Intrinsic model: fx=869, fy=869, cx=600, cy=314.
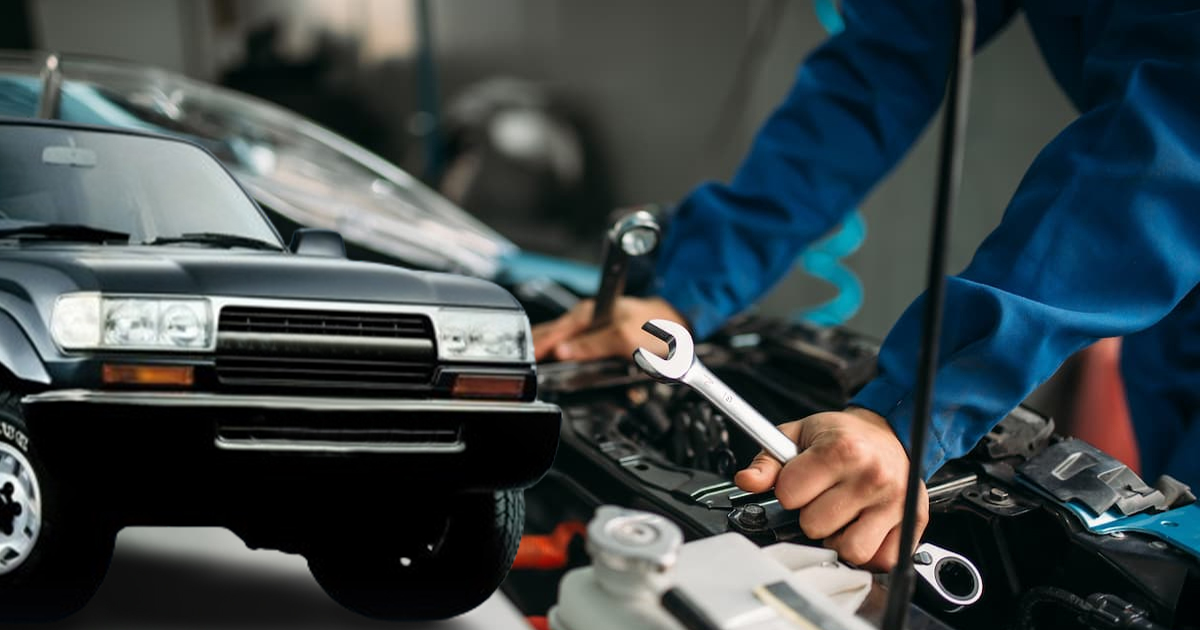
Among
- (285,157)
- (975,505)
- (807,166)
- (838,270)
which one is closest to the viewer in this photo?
(975,505)

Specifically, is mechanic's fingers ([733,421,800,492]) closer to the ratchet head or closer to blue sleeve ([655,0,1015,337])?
the ratchet head

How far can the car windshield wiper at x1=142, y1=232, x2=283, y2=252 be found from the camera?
49 centimetres

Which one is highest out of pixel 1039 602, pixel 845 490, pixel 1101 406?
pixel 845 490

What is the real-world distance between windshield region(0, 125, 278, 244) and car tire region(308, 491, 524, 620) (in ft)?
0.64

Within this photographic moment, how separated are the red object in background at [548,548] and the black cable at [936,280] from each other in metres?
0.20

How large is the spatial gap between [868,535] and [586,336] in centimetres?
32

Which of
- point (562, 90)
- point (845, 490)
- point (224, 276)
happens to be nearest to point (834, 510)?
point (845, 490)

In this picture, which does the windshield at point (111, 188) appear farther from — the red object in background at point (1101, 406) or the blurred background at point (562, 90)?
the red object in background at point (1101, 406)

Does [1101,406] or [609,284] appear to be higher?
[609,284]

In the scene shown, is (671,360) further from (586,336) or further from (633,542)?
(586,336)

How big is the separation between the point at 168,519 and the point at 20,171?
219mm

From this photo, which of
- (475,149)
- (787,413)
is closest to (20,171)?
(787,413)

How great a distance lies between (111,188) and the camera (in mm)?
496

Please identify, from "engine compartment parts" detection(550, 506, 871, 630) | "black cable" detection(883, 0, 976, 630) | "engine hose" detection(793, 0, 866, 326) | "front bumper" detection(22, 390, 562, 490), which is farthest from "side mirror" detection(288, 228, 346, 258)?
"engine hose" detection(793, 0, 866, 326)
